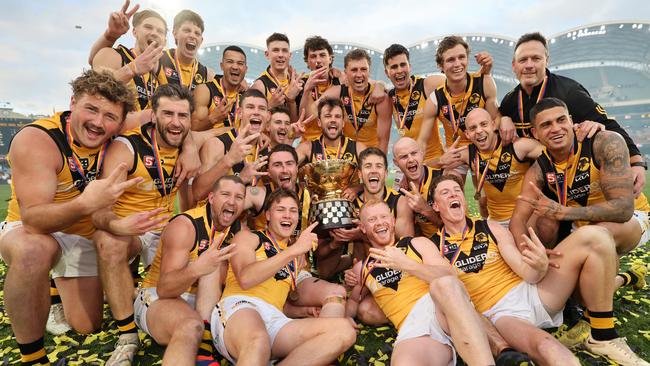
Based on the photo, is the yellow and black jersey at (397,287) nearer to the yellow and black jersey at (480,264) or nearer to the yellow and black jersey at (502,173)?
the yellow and black jersey at (480,264)

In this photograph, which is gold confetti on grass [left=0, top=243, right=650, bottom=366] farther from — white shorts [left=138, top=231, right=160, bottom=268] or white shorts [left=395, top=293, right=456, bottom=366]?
white shorts [left=138, top=231, right=160, bottom=268]

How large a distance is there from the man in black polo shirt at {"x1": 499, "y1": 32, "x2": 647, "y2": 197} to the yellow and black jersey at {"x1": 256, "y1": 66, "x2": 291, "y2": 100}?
3.89 meters

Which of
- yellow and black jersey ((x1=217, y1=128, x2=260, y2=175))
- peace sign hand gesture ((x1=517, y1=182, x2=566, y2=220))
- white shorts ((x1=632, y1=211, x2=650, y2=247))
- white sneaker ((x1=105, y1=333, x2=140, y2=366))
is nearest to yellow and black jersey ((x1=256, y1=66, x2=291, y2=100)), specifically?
yellow and black jersey ((x1=217, y1=128, x2=260, y2=175))

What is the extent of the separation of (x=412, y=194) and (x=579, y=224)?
1.93 m

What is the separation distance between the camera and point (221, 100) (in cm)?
635

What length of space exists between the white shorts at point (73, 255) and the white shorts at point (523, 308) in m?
4.14

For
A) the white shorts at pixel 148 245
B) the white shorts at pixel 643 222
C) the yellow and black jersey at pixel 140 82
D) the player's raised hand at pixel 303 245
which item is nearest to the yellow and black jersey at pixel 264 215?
the white shorts at pixel 148 245

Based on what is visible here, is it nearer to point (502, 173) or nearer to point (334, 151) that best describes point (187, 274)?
point (334, 151)

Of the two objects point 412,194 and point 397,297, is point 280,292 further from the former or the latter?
point 412,194

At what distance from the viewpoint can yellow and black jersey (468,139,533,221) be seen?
4.79 meters

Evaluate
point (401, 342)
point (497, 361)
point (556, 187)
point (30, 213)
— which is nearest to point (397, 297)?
point (401, 342)

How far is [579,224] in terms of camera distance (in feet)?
13.9

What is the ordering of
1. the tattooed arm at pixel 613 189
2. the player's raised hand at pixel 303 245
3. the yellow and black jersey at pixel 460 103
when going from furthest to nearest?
the yellow and black jersey at pixel 460 103, the tattooed arm at pixel 613 189, the player's raised hand at pixel 303 245

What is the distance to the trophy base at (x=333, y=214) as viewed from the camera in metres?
4.35
